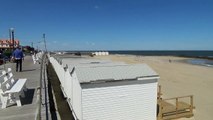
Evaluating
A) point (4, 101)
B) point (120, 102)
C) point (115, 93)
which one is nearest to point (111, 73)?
point (115, 93)

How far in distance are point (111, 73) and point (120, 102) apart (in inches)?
42.5

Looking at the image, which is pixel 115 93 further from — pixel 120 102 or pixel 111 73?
pixel 111 73

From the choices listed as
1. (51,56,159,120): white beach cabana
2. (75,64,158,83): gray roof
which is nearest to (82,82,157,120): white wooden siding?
(51,56,159,120): white beach cabana

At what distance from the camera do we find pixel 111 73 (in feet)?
26.0

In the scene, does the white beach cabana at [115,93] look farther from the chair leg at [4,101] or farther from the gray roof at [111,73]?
the chair leg at [4,101]

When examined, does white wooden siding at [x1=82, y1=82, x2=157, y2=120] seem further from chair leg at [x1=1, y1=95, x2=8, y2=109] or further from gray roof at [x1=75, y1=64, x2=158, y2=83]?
chair leg at [x1=1, y1=95, x2=8, y2=109]

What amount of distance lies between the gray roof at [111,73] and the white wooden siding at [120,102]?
353mm

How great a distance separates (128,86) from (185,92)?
1045 cm

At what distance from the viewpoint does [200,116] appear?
1087 centimetres

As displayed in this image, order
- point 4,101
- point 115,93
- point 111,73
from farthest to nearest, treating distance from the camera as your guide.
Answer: point 111,73, point 115,93, point 4,101

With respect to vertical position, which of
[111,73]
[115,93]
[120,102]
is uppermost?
[111,73]

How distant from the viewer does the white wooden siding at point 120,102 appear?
24.8 ft

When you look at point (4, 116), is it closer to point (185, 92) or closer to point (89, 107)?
point (89, 107)

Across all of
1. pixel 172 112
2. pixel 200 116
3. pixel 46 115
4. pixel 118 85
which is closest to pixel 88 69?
pixel 118 85
